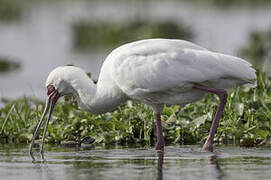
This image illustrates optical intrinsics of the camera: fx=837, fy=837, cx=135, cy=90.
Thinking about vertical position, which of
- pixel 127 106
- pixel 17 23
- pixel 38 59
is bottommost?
pixel 127 106

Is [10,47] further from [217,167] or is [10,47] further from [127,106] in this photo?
[217,167]

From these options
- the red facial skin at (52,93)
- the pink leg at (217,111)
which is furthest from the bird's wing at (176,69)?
the red facial skin at (52,93)

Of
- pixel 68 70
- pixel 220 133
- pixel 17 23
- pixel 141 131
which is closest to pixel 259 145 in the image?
pixel 220 133

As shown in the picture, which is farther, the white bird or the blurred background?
the blurred background

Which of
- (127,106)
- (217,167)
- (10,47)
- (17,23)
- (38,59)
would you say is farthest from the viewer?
(17,23)

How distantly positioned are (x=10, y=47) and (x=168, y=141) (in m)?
16.4

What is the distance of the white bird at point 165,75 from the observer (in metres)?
9.62

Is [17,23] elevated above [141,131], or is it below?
above

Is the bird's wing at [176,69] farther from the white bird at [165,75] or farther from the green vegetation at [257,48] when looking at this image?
the green vegetation at [257,48]

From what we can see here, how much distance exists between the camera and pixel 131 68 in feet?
32.0

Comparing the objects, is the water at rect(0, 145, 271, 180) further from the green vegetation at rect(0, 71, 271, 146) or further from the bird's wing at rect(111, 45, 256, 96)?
the bird's wing at rect(111, 45, 256, 96)

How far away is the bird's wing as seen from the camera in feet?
31.4

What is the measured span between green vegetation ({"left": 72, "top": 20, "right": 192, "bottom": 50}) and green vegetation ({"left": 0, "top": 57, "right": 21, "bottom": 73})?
3.87 meters

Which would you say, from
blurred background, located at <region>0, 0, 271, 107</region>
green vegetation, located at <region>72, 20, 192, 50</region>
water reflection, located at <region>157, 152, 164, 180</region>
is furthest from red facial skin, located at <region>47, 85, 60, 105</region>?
green vegetation, located at <region>72, 20, 192, 50</region>
